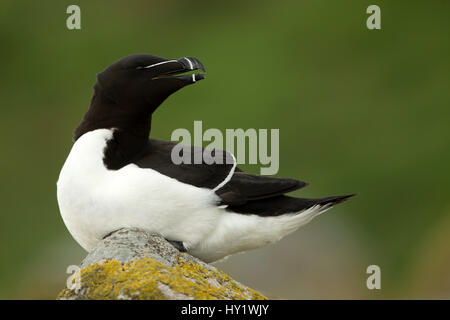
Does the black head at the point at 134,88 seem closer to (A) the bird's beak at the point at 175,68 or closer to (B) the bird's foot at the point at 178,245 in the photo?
(A) the bird's beak at the point at 175,68

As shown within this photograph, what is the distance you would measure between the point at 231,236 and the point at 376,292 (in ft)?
23.5

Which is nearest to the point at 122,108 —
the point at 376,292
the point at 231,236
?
the point at 231,236

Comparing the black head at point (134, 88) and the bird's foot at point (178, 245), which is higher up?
the black head at point (134, 88)

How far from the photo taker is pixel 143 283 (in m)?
4.17

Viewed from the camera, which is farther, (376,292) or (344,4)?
(344,4)

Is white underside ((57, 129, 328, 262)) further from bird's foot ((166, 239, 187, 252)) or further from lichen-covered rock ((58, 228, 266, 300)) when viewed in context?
lichen-covered rock ((58, 228, 266, 300))

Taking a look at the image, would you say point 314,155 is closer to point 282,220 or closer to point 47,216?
point 47,216

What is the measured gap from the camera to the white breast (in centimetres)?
495

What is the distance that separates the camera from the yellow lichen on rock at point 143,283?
414 cm

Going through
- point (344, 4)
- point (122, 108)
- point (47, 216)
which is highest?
point (344, 4)

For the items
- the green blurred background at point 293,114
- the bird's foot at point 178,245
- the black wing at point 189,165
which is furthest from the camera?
the green blurred background at point 293,114

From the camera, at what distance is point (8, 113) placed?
17547 millimetres

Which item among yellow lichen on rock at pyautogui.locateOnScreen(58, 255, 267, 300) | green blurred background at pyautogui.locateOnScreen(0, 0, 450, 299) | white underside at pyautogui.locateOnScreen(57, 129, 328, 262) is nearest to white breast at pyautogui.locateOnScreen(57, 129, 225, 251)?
white underside at pyautogui.locateOnScreen(57, 129, 328, 262)

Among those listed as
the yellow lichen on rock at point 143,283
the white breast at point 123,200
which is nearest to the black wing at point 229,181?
the white breast at point 123,200
